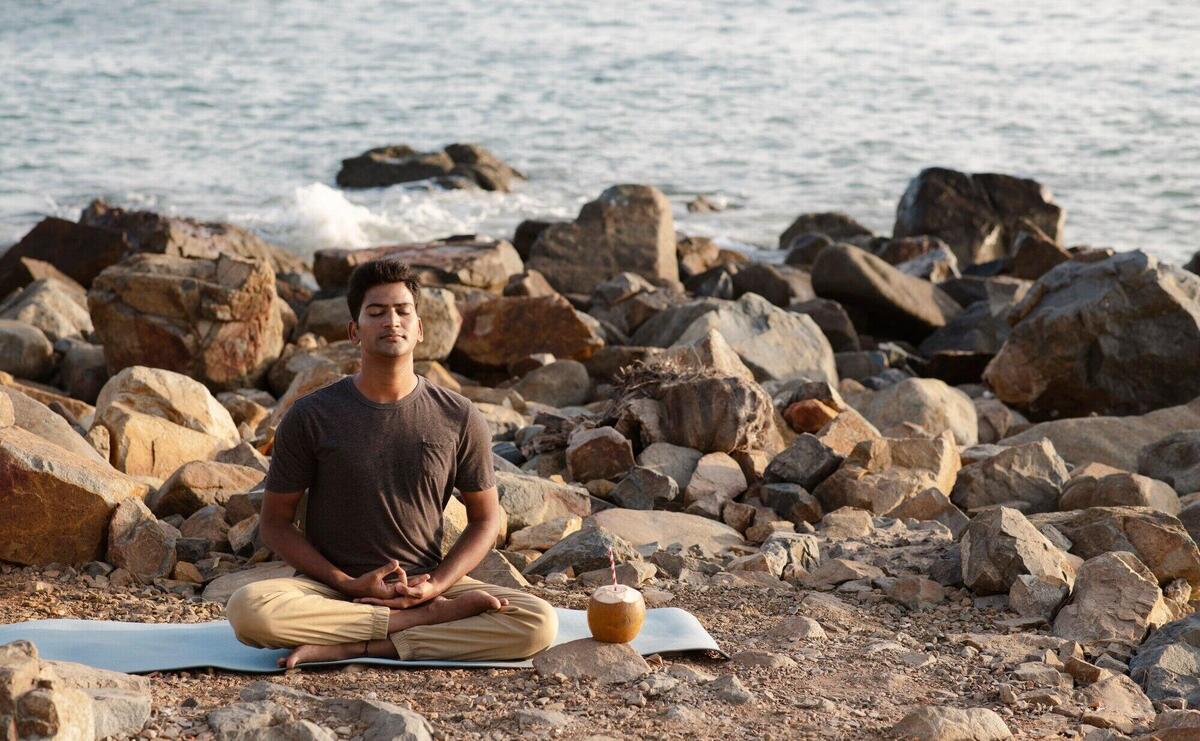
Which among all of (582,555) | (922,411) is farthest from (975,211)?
(582,555)

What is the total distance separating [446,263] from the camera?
12.9 meters

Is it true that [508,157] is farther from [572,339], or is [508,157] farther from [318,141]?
[572,339]

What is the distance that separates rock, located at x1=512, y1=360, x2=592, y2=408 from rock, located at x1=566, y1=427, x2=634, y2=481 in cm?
254

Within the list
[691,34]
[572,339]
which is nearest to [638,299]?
[572,339]

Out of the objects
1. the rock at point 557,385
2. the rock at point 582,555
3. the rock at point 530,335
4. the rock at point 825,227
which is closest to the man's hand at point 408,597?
the rock at point 582,555

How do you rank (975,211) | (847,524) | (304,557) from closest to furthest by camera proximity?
(304,557) → (847,524) → (975,211)

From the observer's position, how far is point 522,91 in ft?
105

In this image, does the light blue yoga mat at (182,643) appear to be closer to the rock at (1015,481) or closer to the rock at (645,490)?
the rock at (645,490)

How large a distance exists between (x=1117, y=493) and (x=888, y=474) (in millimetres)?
1111

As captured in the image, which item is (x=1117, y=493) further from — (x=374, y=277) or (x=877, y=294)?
(x=877, y=294)

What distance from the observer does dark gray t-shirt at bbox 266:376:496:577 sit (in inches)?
183

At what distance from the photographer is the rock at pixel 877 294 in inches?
506

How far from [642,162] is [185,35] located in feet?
60.7

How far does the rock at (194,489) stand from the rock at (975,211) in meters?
12.8
